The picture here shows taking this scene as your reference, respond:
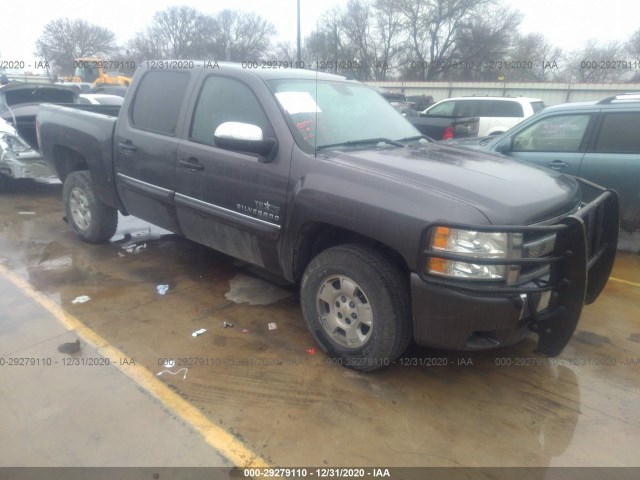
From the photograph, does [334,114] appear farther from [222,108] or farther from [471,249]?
[471,249]

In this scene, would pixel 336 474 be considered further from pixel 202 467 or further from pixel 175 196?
pixel 175 196

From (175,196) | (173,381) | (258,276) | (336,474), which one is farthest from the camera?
(258,276)

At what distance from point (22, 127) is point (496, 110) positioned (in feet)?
33.9

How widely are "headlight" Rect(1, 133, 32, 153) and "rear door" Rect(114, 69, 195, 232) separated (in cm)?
382

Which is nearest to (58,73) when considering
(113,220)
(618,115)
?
(113,220)

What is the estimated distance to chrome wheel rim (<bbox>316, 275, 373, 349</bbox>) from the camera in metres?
2.94

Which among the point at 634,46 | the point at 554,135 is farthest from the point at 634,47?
the point at 554,135

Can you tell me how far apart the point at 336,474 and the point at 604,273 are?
7.43 ft

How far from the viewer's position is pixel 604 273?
128 inches

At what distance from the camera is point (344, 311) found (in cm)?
305

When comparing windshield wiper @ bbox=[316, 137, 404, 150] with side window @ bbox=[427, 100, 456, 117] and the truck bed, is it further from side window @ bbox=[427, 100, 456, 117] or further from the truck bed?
side window @ bbox=[427, 100, 456, 117]

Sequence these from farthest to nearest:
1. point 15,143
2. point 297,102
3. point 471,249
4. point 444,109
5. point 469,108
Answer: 1. point 444,109
2. point 469,108
3. point 15,143
4. point 297,102
5. point 471,249

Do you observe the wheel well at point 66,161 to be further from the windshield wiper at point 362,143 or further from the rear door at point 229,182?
the windshield wiper at point 362,143

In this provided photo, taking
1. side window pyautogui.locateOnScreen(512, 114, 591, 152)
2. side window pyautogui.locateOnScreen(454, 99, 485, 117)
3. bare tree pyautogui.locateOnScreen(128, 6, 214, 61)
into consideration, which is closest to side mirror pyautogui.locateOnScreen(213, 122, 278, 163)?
side window pyautogui.locateOnScreen(512, 114, 591, 152)
